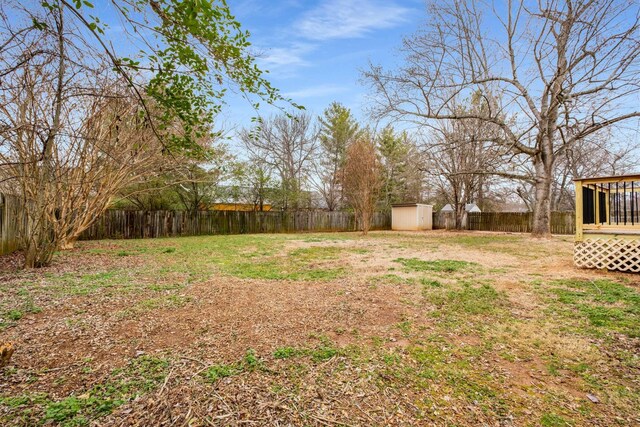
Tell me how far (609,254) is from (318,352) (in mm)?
5439

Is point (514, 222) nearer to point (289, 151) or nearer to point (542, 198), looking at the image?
point (542, 198)

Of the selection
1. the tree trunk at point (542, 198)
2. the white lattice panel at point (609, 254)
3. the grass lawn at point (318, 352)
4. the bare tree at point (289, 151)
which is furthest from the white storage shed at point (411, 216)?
the grass lawn at point (318, 352)

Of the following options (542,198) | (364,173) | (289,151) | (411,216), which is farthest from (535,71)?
(289,151)

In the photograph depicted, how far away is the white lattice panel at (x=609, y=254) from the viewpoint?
470 centimetres

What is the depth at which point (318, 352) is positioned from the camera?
2129mm

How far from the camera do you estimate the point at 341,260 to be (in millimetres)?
6031

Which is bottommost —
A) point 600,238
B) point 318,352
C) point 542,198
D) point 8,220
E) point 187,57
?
point 318,352

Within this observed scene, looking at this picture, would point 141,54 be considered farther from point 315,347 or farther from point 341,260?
point 341,260

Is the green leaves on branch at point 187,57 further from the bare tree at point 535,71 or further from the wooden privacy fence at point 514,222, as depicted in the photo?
the wooden privacy fence at point 514,222

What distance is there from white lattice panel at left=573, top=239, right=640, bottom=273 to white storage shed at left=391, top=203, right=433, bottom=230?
13.5 m

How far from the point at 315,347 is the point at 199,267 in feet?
11.6

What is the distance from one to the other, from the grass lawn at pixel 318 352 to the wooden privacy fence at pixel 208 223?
751 centimetres

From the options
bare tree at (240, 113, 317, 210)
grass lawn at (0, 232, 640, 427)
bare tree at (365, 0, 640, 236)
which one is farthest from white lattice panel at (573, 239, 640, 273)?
bare tree at (240, 113, 317, 210)

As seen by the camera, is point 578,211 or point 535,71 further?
point 535,71
